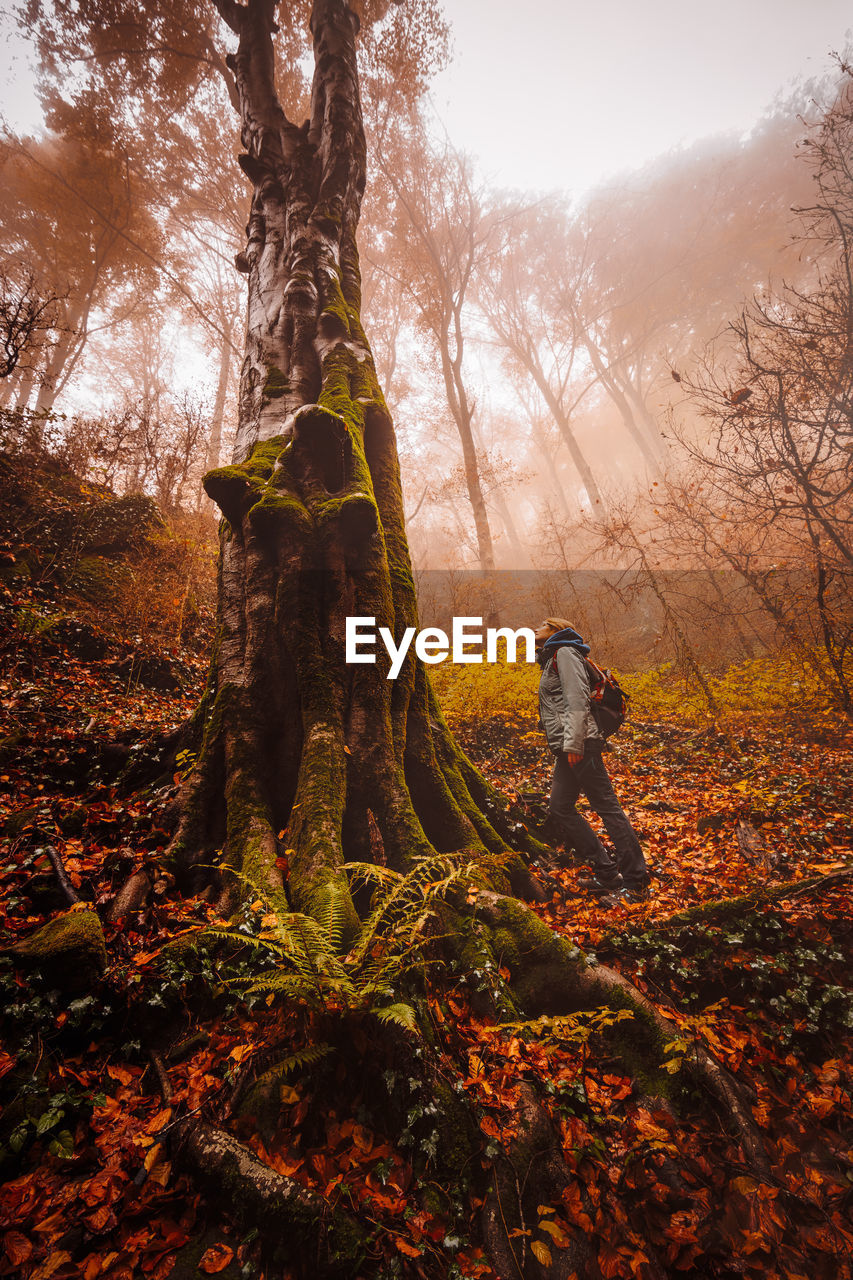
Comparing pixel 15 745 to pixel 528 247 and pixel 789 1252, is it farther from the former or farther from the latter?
→ pixel 528 247

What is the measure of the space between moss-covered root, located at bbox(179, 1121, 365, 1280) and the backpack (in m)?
3.48

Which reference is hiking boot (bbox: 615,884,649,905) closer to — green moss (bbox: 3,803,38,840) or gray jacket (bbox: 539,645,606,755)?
gray jacket (bbox: 539,645,606,755)

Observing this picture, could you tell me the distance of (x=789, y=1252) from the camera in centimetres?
168

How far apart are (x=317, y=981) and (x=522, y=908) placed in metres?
1.48

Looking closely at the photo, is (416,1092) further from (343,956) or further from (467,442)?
(467,442)

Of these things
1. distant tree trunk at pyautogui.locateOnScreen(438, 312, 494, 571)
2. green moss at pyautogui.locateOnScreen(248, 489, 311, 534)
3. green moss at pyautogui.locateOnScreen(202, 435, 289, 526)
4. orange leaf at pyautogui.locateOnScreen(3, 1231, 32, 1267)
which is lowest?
orange leaf at pyautogui.locateOnScreen(3, 1231, 32, 1267)

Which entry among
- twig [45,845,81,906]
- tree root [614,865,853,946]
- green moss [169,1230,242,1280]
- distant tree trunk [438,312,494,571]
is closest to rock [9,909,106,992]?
twig [45,845,81,906]

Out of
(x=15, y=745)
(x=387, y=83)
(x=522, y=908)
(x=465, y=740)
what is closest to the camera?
(x=522, y=908)

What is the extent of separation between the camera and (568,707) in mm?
4055

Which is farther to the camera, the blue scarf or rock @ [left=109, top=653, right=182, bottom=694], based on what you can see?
rock @ [left=109, top=653, right=182, bottom=694]

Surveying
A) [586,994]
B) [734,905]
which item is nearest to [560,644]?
[734,905]

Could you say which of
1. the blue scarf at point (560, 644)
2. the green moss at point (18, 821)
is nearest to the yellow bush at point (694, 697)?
the blue scarf at point (560, 644)

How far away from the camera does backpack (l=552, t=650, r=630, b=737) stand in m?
4.23

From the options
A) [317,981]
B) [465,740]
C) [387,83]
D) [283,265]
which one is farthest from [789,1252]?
[387,83]
